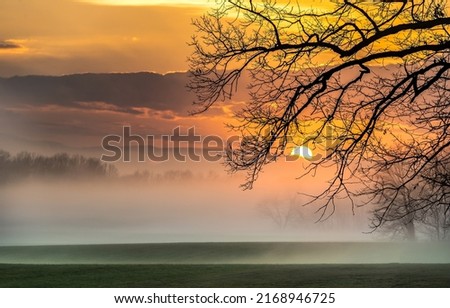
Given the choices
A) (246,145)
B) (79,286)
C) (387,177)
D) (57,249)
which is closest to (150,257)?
(57,249)

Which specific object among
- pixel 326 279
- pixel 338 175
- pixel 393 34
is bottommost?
pixel 326 279

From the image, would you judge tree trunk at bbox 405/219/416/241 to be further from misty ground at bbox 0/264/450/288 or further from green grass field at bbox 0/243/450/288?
misty ground at bbox 0/264/450/288

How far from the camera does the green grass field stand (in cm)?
2245

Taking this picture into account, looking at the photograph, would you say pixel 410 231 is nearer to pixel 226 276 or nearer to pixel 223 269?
pixel 223 269

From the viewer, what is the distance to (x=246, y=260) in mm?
35688

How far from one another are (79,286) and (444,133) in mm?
10679

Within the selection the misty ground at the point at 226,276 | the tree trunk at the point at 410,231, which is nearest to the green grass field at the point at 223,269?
the misty ground at the point at 226,276

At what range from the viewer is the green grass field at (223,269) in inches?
884

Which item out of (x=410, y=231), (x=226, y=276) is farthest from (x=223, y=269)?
(x=410, y=231)

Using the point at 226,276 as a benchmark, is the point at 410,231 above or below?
above

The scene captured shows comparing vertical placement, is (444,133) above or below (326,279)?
above

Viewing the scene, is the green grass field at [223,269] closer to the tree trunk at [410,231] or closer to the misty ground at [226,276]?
the misty ground at [226,276]

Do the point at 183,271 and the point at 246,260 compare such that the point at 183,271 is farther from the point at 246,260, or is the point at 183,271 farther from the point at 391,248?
the point at 391,248

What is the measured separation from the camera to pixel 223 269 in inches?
1015
